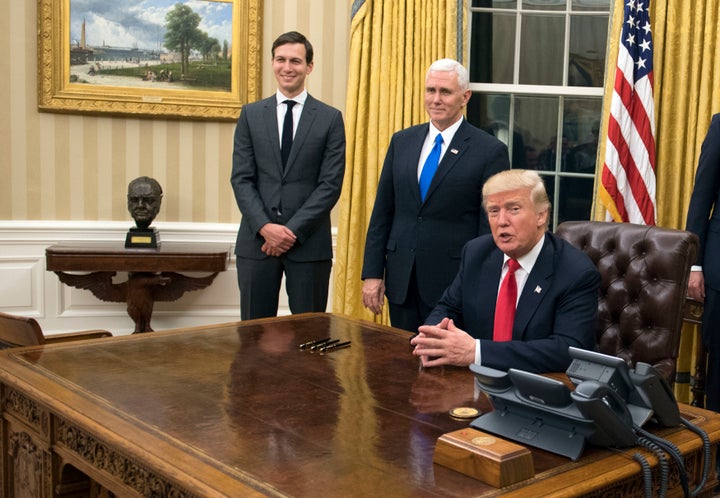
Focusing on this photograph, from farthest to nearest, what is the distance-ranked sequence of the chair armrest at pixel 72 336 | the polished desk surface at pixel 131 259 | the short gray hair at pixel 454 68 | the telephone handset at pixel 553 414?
the polished desk surface at pixel 131 259 < the short gray hair at pixel 454 68 < the chair armrest at pixel 72 336 < the telephone handset at pixel 553 414

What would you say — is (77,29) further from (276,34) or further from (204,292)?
(204,292)

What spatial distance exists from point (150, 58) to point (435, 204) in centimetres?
276

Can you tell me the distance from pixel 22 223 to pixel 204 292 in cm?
122

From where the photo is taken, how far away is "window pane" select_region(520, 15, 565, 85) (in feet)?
18.3

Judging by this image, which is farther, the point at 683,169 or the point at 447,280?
the point at 683,169

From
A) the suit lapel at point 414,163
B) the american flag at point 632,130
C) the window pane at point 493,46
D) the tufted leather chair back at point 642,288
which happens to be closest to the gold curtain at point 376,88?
the window pane at point 493,46

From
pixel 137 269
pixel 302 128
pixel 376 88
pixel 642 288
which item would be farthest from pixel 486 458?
pixel 376 88

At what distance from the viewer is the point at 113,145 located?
546 cm

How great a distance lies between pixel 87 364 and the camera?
2320 millimetres

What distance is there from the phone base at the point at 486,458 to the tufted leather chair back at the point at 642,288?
1.38 m

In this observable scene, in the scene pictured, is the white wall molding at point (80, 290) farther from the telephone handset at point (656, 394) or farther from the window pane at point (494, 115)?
the telephone handset at point (656, 394)

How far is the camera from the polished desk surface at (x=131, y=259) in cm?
496

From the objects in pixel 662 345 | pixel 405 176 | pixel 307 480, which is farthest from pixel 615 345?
pixel 307 480

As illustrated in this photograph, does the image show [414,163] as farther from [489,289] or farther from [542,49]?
[542,49]
